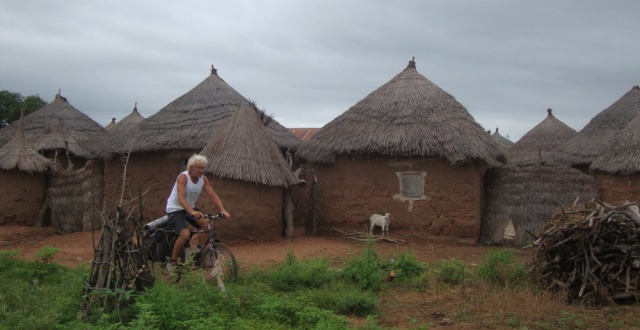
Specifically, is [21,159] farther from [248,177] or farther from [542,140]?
[542,140]

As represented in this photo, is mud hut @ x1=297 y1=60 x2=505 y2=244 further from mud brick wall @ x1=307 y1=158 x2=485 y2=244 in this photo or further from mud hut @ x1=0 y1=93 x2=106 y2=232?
mud hut @ x1=0 y1=93 x2=106 y2=232

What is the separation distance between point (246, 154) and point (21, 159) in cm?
609

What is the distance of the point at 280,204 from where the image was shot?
40.4 ft

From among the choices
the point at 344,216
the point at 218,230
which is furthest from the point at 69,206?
the point at 344,216

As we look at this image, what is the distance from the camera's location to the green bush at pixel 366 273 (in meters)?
7.48

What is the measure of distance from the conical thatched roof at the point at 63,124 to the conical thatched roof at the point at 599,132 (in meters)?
15.3

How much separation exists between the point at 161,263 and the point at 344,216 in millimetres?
6672

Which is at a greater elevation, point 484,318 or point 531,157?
point 531,157

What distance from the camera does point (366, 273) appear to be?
7594 millimetres

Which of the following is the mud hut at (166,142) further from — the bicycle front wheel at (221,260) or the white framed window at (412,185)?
the bicycle front wheel at (221,260)

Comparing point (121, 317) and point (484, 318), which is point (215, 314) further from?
point (484, 318)

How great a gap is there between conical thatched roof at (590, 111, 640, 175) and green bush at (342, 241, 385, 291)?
27.7 ft

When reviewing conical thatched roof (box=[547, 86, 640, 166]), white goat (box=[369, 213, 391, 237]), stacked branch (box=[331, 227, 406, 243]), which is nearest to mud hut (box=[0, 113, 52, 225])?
stacked branch (box=[331, 227, 406, 243])

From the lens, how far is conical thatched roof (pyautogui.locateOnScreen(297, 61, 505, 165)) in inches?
481
